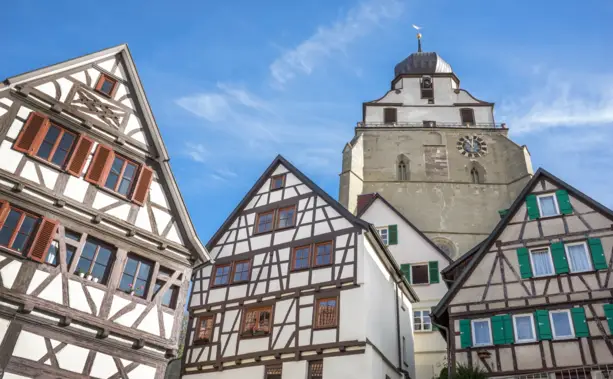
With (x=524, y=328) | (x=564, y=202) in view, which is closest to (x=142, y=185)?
(x=524, y=328)

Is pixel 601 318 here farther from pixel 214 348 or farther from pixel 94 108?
pixel 94 108

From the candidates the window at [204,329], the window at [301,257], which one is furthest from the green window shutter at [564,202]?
the window at [204,329]

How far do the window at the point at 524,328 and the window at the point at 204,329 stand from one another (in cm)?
1074

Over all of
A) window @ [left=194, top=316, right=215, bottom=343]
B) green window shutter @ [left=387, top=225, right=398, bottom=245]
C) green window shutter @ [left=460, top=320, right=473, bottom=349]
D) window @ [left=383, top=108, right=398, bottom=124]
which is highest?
window @ [left=383, top=108, right=398, bottom=124]

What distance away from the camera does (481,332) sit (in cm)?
1839

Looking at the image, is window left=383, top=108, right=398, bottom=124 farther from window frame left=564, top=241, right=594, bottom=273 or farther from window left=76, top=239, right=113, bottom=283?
window left=76, top=239, right=113, bottom=283

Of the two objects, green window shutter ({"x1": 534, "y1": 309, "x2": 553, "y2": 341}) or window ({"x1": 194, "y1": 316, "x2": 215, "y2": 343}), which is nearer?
green window shutter ({"x1": 534, "y1": 309, "x2": 553, "y2": 341})

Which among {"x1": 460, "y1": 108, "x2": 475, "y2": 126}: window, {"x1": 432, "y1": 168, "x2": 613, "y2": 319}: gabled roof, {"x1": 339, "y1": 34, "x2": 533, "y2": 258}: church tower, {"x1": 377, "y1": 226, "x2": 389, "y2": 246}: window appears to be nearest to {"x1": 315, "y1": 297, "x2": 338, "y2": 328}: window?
{"x1": 432, "y1": 168, "x2": 613, "y2": 319}: gabled roof

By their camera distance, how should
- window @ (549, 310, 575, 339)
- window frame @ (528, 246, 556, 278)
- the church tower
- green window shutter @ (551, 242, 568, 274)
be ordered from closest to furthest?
window @ (549, 310, 575, 339) → green window shutter @ (551, 242, 568, 274) → window frame @ (528, 246, 556, 278) → the church tower

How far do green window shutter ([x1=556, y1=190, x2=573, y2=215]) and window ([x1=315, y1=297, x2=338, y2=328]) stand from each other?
324 inches

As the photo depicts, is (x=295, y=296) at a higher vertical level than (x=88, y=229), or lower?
higher

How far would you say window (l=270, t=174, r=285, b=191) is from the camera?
23812mm

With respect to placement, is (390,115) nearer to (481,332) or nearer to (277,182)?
(277,182)

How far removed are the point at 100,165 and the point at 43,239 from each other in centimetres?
271
